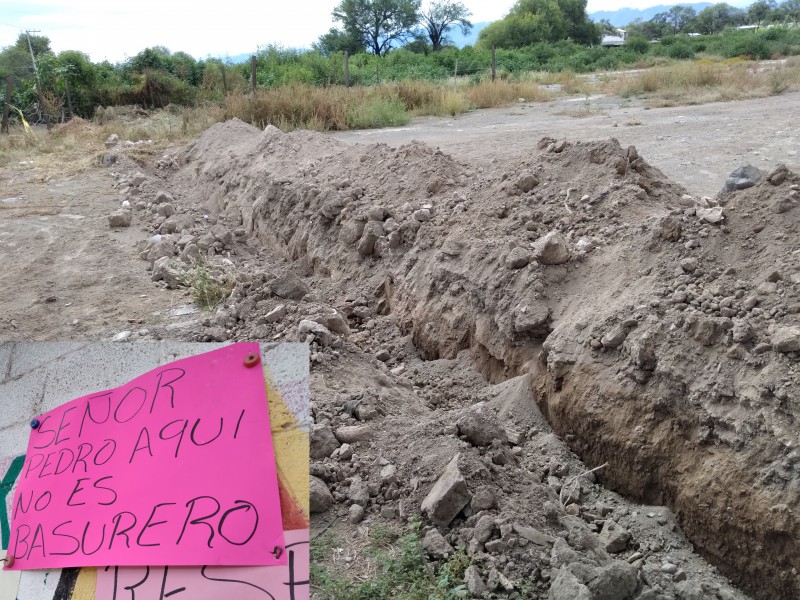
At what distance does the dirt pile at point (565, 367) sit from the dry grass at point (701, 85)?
10446 mm

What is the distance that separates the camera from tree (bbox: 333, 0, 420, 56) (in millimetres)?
40125

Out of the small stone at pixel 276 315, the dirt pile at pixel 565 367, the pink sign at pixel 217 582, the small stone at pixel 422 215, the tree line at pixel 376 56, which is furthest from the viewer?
the tree line at pixel 376 56

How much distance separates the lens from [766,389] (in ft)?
9.33

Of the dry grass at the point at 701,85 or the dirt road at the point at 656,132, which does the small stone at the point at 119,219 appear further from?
the dry grass at the point at 701,85

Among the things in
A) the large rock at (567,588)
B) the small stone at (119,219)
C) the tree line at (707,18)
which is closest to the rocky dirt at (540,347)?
the large rock at (567,588)

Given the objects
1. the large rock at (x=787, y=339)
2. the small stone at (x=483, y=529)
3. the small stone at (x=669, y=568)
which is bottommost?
the small stone at (x=669, y=568)

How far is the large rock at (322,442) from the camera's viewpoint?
9.37ft

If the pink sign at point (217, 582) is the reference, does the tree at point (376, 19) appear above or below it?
above

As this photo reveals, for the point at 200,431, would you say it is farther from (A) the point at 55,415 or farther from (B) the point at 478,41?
(B) the point at 478,41

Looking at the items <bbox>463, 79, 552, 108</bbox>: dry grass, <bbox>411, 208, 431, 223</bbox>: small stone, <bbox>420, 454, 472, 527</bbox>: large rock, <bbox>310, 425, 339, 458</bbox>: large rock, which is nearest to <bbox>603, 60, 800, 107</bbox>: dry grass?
<bbox>463, 79, 552, 108</bbox>: dry grass

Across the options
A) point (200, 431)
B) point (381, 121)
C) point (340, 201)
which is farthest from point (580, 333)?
point (381, 121)

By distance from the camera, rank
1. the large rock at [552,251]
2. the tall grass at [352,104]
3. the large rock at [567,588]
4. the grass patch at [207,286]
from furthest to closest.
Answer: the tall grass at [352,104] < the grass patch at [207,286] < the large rock at [552,251] < the large rock at [567,588]

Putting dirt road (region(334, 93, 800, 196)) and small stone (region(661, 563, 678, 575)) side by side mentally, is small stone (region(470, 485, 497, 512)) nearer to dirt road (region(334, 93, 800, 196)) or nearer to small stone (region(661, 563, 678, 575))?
small stone (region(661, 563, 678, 575))

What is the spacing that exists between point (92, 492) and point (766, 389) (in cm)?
243
